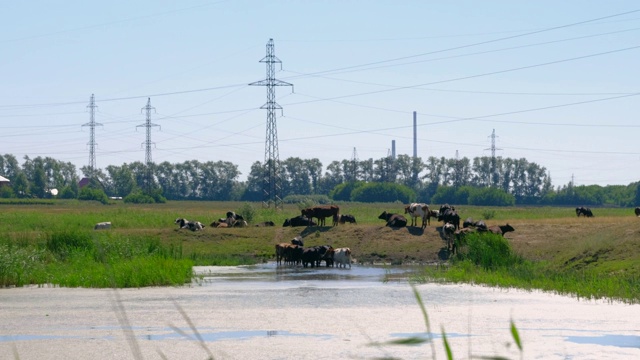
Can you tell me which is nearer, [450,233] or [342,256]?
[342,256]

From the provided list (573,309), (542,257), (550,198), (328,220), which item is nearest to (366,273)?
(542,257)

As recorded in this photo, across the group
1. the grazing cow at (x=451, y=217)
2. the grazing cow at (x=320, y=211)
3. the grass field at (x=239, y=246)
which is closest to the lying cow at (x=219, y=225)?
the grass field at (x=239, y=246)

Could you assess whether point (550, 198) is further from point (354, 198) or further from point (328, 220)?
point (328, 220)

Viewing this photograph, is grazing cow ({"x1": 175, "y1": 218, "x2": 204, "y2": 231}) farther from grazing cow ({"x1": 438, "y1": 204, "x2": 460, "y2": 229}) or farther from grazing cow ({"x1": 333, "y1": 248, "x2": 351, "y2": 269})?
grazing cow ({"x1": 333, "y1": 248, "x2": 351, "y2": 269})

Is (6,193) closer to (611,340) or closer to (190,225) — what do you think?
(190,225)

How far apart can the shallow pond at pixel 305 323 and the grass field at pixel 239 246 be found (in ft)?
4.43

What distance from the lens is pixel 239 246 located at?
42.6 meters

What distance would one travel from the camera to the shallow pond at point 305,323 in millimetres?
12883

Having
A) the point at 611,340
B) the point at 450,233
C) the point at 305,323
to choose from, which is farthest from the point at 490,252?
the point at 611,340

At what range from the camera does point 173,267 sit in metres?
24.9

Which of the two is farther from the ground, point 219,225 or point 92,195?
point 92,195

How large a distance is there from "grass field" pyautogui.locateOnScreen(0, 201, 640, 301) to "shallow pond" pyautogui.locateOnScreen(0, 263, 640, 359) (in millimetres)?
1352

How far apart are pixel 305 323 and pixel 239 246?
1049 inches

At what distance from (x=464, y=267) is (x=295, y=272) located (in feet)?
20.4
